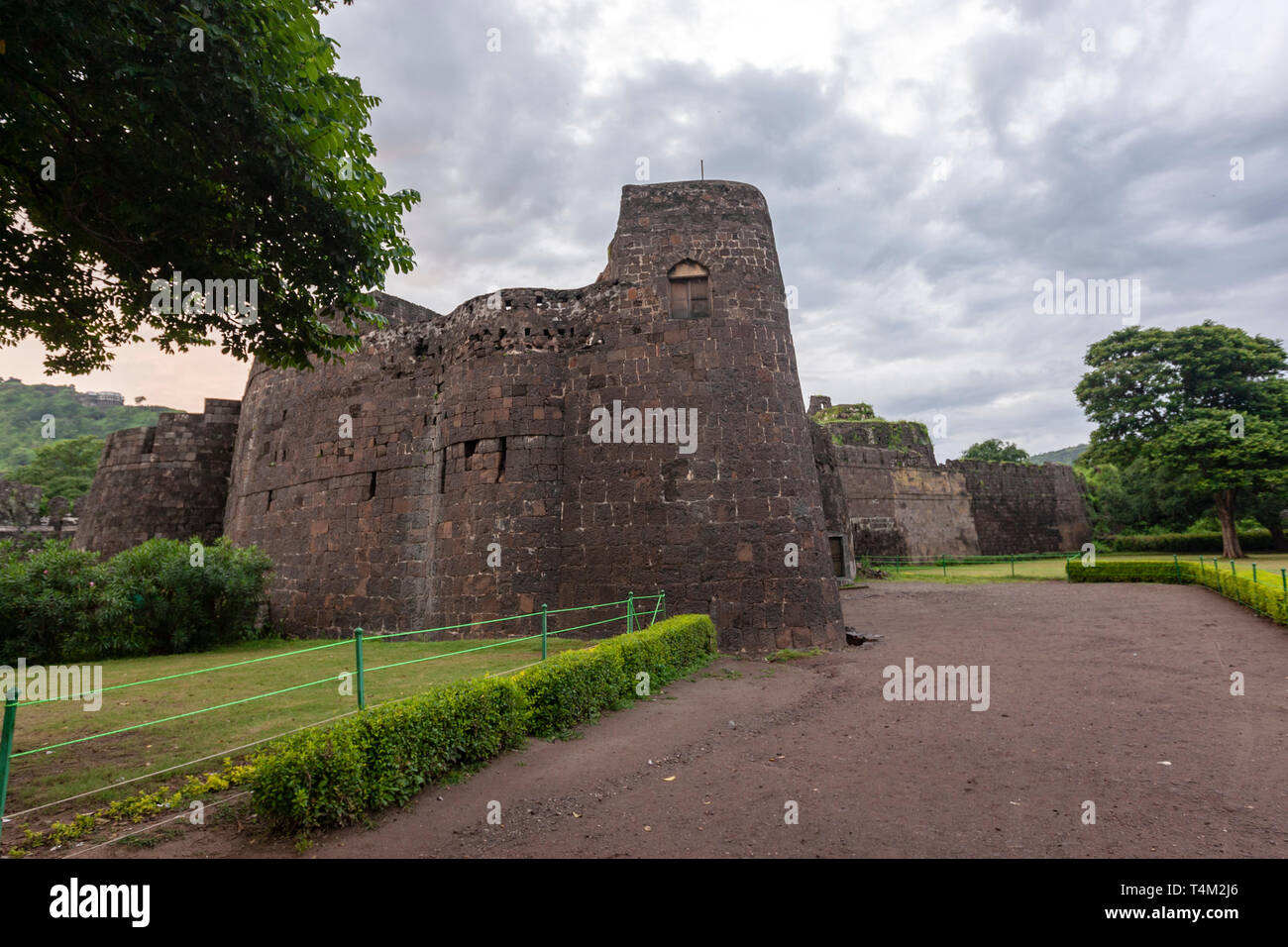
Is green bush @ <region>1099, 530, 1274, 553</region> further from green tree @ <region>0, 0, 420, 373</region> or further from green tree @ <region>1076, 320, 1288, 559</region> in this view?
green tree @ <region>0, 0, 420, 373</region>

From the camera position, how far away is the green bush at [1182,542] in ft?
109

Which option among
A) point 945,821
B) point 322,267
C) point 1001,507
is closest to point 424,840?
point 945,821

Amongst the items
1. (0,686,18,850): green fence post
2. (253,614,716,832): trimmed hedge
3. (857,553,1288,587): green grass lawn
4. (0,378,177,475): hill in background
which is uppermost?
(0,378,177,475): hill in background

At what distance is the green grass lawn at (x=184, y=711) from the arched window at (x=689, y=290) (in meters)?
7.68

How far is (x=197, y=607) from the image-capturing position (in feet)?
48.8

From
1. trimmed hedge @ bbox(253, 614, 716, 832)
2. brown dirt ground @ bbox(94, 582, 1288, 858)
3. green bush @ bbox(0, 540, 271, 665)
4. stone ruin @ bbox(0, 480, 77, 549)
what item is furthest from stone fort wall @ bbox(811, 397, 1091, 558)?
stone ruin @ bbox(0, 480, 77, 549)

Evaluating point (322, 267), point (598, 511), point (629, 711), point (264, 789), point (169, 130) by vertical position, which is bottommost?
point (629, 711)

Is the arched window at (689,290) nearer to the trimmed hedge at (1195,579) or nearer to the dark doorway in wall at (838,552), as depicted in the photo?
the trimmed hedge at (1195,579)

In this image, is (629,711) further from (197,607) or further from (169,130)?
(197,607)

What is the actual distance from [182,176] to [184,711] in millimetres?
6488

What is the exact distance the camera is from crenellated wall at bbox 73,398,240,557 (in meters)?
21.5

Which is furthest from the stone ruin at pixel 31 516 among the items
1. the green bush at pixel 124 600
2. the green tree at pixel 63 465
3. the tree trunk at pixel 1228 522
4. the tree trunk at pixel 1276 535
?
the tree trunk at pixel 1276 535

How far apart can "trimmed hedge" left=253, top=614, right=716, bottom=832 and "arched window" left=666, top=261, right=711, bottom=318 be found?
7.88m
